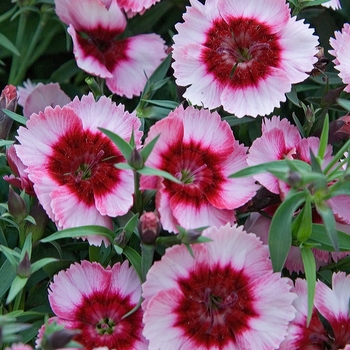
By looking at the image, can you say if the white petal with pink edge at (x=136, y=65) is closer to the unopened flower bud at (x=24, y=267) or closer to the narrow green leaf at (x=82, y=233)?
the narrow green leaf at (x=82, y=233)

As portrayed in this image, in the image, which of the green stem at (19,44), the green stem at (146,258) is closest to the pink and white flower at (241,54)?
the green stem at (146,258)

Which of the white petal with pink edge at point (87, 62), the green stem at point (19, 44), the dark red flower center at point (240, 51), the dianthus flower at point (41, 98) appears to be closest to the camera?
the dark red flower center at point (240, 51)

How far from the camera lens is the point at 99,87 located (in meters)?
1.50

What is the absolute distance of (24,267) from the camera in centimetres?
113

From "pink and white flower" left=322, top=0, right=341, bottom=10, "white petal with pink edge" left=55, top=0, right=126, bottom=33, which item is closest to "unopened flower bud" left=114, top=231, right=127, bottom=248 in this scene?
"white petal with pink edge" left=55, top=0, right=126, bottom=33

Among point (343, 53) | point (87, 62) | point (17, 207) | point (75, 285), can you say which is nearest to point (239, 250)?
point (75, 285)

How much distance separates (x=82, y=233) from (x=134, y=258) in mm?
115

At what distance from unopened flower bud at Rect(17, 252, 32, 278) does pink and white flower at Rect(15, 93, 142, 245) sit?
108 mm

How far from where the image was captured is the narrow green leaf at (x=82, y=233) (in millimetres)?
1161

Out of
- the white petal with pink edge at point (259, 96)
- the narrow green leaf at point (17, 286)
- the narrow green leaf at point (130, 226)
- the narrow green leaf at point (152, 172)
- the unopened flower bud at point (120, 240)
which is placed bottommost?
the narrow green leaf at point (17, 286)

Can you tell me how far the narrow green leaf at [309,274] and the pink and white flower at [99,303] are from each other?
Answer: 0.32 meters

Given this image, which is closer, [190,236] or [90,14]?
[190,236]

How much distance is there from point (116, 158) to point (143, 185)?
0.16 meters

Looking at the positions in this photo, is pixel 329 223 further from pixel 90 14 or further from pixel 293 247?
pixel 90 14
